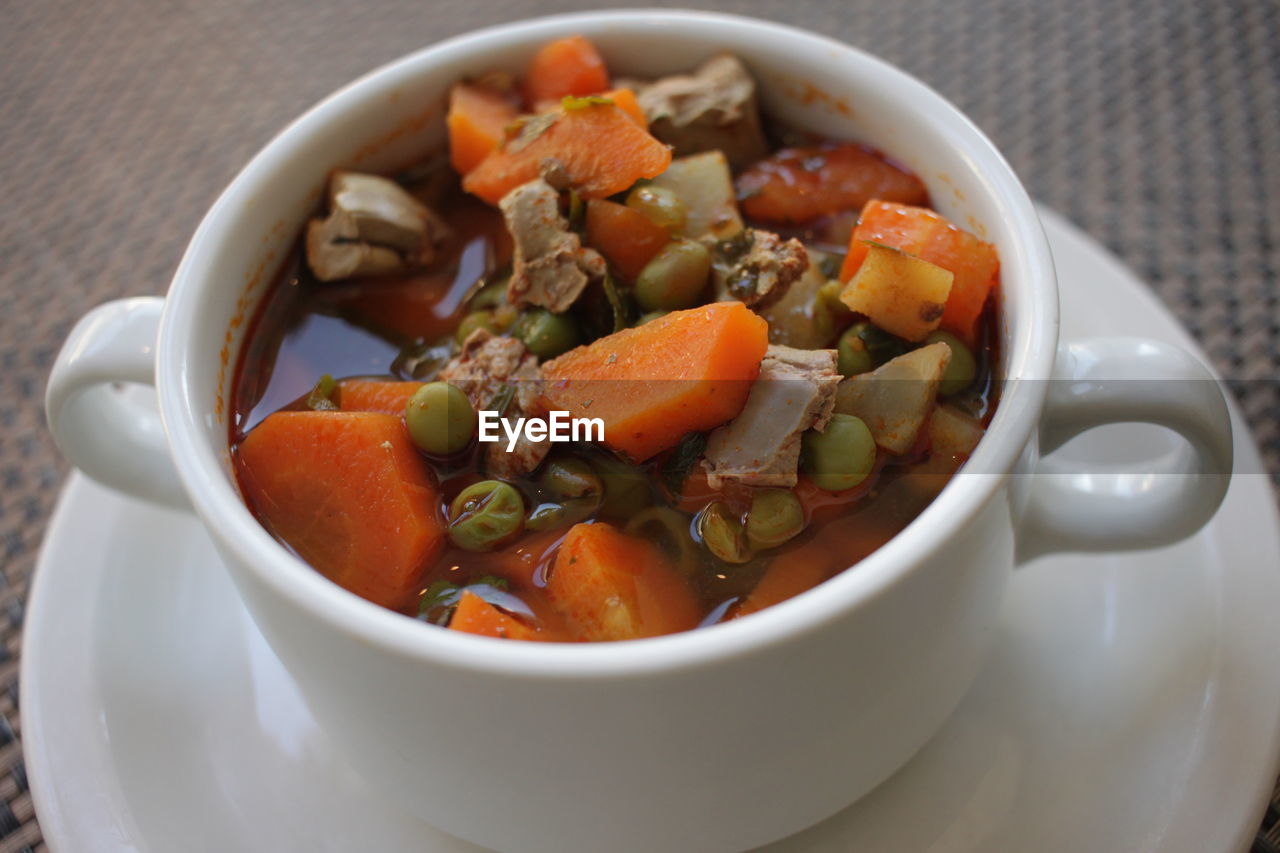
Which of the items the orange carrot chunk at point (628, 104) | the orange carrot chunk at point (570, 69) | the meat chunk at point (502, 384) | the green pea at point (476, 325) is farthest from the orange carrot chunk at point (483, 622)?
the orange carrot chunk at point (570, 69)

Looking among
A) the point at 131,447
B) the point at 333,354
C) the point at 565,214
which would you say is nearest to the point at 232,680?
the point at 131,447

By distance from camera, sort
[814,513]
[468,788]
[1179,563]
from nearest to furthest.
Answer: [468,788]
[814,513]
[1179,563]

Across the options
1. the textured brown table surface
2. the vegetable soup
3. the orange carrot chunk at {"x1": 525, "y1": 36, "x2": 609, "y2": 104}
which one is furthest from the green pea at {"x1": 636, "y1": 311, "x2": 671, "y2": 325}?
the textured brown table surface

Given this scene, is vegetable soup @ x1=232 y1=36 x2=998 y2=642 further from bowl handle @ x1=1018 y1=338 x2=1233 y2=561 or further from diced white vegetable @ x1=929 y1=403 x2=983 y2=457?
bowl handle @ x1=1018 y1=338 x2=1233 y2=561

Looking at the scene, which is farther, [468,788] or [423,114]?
[423,114]

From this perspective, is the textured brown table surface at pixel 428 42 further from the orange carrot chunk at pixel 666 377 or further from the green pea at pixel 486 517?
the orange carrot chunk at pixel 666 377

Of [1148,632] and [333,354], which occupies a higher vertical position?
[333,354]

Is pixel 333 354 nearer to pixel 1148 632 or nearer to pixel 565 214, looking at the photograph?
pixel 565 214
